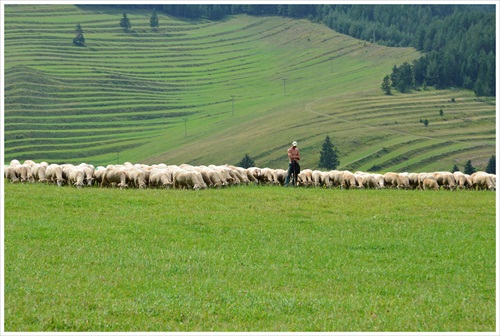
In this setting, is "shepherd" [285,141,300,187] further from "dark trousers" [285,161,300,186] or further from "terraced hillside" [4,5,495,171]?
"terraced hillside" [4,5,495,171]

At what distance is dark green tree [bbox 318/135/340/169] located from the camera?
105875mm

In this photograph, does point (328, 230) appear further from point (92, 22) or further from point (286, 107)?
point (92, 22)

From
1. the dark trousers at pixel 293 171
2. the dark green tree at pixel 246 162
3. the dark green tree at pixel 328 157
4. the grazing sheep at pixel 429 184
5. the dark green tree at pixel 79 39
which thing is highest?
the dark trousers at pixel 293 171

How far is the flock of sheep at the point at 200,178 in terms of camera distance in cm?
2898

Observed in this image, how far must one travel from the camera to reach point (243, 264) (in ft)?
49.7

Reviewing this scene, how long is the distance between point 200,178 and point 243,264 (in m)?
14.1

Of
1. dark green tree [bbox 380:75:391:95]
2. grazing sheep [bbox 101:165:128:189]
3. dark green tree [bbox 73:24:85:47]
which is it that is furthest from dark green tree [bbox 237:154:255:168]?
dark green tree [bbox 73:24:85:47]

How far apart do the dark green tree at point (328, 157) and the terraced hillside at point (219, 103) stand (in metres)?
2.21

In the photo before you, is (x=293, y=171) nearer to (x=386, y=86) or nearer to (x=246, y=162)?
(x=246, y=162)

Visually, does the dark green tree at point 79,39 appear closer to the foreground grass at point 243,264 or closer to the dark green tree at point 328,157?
the dark green tree at point 328,157

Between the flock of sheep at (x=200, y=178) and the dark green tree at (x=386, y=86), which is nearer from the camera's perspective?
the flock of sheep at (x=200, y=178)

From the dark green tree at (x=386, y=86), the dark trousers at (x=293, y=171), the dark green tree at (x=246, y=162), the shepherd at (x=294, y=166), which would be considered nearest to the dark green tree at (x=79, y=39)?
the dark green tree at (x=386, y=86)

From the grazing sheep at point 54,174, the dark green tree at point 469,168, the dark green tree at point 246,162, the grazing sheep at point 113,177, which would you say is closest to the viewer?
the grazing sheep at point 113,177

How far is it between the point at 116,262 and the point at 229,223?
215 inches
